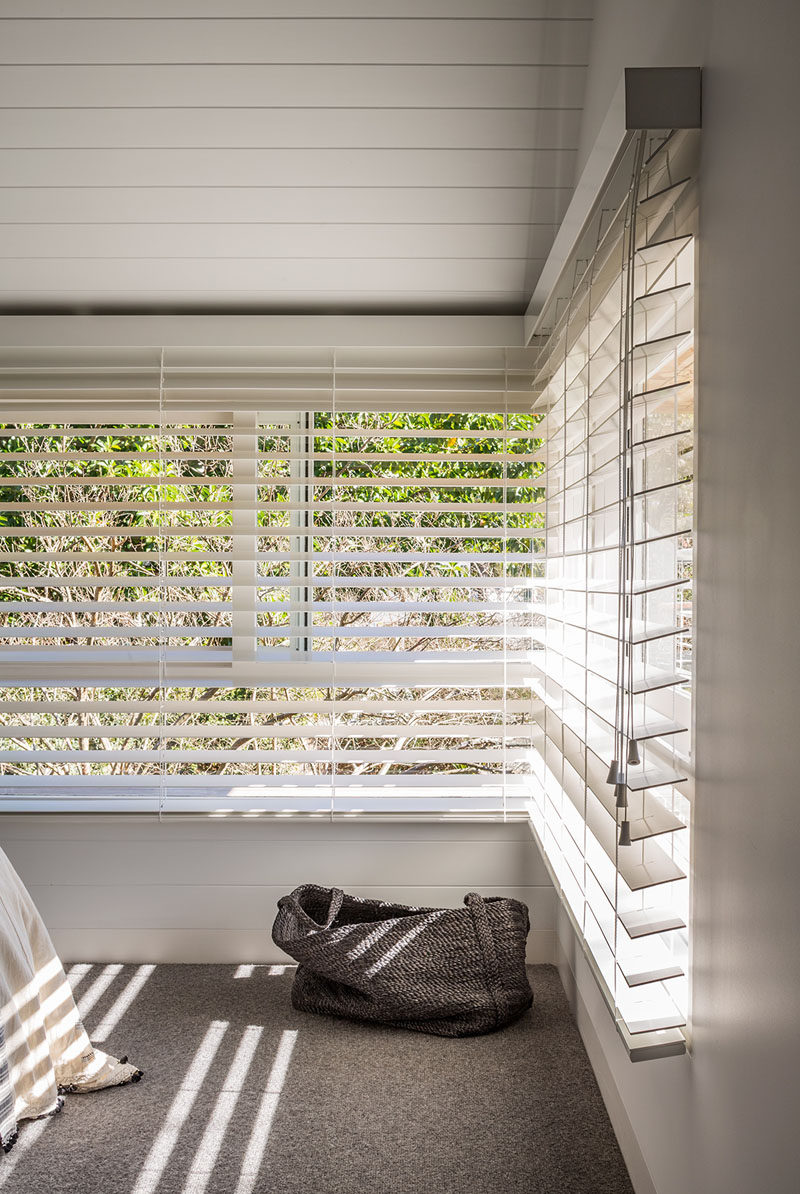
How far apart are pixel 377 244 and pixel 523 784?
1.73 m

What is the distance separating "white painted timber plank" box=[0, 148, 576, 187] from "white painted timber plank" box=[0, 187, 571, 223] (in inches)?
1.0

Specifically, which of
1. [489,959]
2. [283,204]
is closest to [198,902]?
[489,959]

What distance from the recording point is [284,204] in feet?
8.75

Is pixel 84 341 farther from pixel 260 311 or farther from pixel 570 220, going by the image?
pixel 570 220

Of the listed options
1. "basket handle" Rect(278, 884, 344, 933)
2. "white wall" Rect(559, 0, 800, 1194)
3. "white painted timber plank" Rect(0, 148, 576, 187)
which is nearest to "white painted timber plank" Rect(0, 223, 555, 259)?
"white painted timber plank" Rect(0, 148, 576, 187)

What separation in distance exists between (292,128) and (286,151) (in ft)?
0.24

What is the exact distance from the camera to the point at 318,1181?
6.40 ft

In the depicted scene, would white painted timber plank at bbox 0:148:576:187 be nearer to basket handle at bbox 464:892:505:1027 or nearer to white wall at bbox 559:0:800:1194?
white wall at bbox 559:0:800:1194

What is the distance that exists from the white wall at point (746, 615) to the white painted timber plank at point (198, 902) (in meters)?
1.61

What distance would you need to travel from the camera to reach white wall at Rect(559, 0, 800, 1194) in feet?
3.39

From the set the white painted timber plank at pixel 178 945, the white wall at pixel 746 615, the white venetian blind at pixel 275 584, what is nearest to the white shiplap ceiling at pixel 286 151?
the white venetian blind at pixel 275 584

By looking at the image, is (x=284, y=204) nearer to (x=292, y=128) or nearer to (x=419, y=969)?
(x=292, y=128)

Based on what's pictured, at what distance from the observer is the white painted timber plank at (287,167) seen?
251 centimetres

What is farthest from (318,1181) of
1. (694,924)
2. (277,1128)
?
(694,924)
